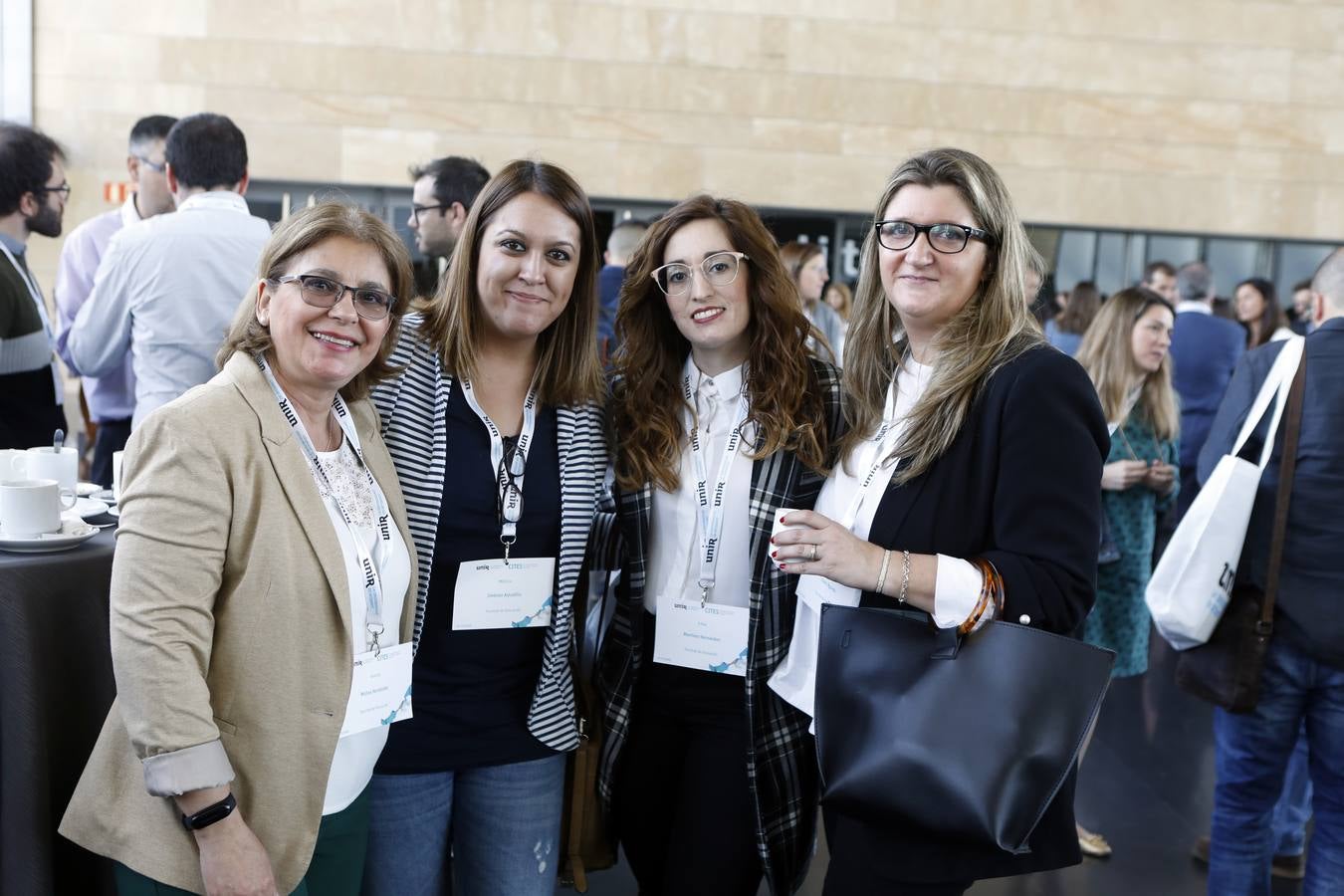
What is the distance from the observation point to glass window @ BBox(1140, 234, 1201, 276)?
38.7 feet

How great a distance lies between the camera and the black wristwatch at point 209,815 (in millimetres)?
1549

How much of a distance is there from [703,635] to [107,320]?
295 cm

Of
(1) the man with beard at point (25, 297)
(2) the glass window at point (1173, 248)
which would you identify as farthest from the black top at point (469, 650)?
(2) the glass window at point (1173, 248)

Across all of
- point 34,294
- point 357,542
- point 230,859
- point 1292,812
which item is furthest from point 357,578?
point 1292,812

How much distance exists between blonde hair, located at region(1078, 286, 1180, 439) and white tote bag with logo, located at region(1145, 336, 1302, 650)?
1055 millimetres

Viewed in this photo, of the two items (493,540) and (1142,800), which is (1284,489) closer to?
(1142,800)

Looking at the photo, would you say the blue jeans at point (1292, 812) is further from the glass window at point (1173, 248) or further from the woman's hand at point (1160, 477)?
the glass window at point (1173, 248)

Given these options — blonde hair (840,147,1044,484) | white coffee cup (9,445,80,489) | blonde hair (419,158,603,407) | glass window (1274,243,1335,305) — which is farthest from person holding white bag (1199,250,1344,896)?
glass window (1274,243,1335,305)

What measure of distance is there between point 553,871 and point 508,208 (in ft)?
4.49

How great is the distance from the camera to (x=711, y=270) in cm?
227

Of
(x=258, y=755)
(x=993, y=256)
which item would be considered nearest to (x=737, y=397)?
(x=993, y=256)

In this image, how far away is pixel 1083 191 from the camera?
457 inches

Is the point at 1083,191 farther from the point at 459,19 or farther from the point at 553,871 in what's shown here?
the point at 553,871

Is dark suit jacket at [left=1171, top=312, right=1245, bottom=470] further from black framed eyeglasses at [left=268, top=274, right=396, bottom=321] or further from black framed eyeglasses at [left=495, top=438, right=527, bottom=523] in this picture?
black framed eyeglasses at [left=268, top=274, right=396, bottom=321]
